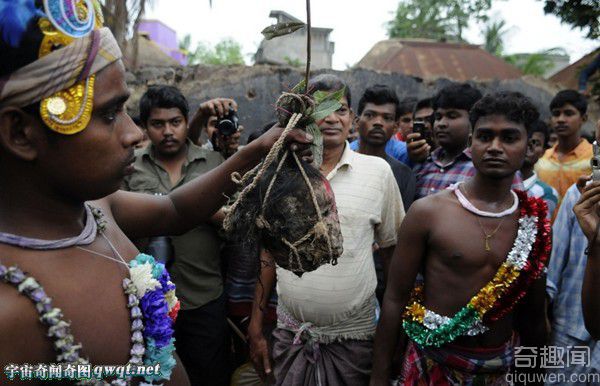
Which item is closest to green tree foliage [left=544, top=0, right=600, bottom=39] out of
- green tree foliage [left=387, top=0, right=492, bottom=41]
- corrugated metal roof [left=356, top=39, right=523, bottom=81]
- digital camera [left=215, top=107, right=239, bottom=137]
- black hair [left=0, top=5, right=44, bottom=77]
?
corrugated metal roof [left=356, top=39, right=523, bottom=81]

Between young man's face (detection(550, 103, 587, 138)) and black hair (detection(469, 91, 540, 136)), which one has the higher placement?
black hair (detection(469, 91, 540, 136))

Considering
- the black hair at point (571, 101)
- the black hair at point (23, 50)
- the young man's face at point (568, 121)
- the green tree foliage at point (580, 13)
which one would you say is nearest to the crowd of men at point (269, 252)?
the black hair at point (23, 50)

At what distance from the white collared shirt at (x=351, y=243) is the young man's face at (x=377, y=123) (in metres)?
1.00

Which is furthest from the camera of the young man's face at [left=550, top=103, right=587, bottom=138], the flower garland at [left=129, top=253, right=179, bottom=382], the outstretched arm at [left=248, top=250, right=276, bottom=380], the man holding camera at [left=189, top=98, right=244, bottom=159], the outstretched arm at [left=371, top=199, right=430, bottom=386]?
the young man's face at [left=550, top=103, right=587, bottom=138]

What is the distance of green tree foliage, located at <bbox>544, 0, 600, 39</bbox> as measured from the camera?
9102mm

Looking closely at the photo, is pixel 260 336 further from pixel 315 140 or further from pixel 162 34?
pixel 162 34

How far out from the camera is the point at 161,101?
3609 mm

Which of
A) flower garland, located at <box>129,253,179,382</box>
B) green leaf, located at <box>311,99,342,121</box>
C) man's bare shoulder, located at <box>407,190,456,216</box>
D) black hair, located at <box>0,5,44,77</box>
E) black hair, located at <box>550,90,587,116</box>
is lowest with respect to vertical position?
black hair, located at <box>550,90,587,116</box>

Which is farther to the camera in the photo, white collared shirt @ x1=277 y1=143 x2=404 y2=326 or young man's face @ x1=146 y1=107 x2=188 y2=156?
young man's face @ x1=146 y1=107 x2=188 y2=156

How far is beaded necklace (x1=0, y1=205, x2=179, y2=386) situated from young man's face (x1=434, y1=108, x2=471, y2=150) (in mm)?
2663

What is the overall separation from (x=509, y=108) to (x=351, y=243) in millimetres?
1193

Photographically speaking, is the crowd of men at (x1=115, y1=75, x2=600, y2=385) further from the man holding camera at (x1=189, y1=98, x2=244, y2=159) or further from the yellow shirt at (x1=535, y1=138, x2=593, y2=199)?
the yellow shirt at (x1=535, y1=138, x2=593, y2=199)

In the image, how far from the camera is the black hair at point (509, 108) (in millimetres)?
2752

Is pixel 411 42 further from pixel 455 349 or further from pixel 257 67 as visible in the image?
pixel 455 349
